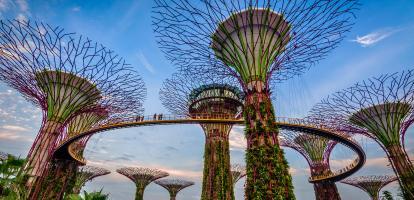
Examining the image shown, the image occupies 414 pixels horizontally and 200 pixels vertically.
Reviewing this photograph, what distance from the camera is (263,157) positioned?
33.6ft

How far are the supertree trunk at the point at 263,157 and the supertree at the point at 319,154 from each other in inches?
748

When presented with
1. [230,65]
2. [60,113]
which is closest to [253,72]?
[230,65]

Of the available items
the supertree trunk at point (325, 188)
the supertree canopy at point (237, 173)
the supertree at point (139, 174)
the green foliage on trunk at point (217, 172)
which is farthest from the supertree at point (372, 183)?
the supertree at point (139, 174)

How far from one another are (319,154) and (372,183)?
15516 millimetres

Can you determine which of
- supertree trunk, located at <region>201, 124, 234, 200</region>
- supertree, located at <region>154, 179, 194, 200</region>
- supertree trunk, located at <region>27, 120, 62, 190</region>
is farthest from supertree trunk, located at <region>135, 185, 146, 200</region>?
supertree trunk, located at <region>27, 120, 62, 190</region>

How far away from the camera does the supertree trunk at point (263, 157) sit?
9688 mm

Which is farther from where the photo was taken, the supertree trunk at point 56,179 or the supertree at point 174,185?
the supertree at point 174,185

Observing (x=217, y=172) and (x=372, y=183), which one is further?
(x=372, y=183)

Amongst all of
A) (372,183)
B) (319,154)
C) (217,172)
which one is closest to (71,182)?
(217,172)

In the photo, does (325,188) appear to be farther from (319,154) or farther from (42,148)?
(42,148)

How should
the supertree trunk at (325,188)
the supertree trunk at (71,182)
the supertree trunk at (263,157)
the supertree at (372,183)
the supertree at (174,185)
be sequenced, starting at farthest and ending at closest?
the supertree at (174,185) → the supertree at (372,183) → the supertree trunk at (325,188) → the supertree trunk at (71,182) → the supertree trunk at (263,157)

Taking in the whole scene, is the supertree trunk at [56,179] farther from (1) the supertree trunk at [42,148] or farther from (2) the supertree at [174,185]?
(2) the supertree at [174,185]

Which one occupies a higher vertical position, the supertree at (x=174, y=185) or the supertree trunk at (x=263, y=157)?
the supertree trunk at (x=263, y=157)

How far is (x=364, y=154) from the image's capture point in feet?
87.5
